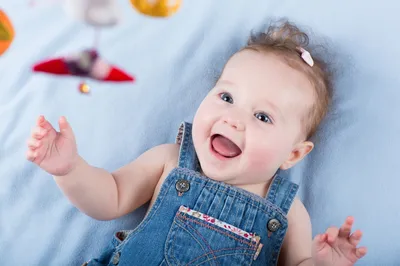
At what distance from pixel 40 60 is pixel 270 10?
457mm

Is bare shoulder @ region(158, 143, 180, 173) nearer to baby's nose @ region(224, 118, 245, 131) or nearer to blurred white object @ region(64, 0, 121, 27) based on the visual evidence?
baby's nose @ region(224, 118, 245, 131)

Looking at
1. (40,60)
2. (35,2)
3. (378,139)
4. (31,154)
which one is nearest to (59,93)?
(40,60)

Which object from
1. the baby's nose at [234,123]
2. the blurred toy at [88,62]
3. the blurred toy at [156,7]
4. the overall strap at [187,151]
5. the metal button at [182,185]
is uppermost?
the blurred toy at [156,7]

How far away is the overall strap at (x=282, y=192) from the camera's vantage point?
1.21 metres

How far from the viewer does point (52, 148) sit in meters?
1.03

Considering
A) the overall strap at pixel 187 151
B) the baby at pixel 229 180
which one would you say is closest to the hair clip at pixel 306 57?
the baby at pixel 229 180

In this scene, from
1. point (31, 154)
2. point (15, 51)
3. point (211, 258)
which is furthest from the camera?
point (15, 51)

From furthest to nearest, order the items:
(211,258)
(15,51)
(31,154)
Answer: (15,51)
(211,258)
(31,154)

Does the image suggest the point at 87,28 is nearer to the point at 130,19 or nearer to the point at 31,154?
the point at 130,19

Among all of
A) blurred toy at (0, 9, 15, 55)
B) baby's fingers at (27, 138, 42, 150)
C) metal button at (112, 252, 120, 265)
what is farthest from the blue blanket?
baby's fingers at (27, 138, 42, 150)

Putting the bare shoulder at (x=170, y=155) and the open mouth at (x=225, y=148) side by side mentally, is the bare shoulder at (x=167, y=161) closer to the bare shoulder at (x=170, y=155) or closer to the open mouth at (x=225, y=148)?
the bare shoulder at (x=170, y=155)

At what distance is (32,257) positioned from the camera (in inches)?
47.8

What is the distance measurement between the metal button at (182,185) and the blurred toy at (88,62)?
0.77ft

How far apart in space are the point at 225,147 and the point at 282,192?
0.15 m
